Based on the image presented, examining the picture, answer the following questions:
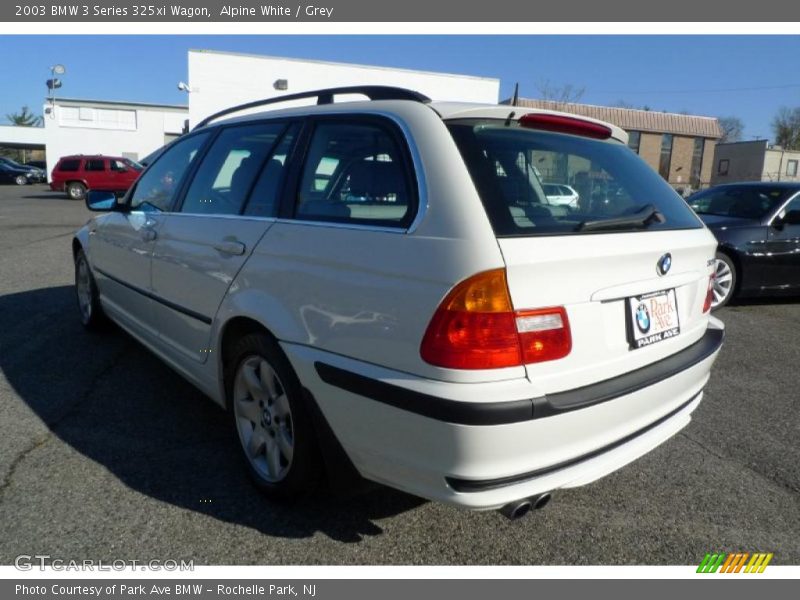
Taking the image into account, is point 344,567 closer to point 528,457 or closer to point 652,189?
point 528,457

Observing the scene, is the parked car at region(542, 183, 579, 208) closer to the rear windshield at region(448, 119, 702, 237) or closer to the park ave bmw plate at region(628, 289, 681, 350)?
the rear windshield at region(448, 119, 702, 237)

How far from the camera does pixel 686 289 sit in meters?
2.49

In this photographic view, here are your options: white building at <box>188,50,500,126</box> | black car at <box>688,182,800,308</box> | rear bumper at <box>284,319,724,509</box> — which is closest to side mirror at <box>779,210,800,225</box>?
black car at <box>688,182,800,308</box>

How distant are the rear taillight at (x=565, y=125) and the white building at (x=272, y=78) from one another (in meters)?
19.8

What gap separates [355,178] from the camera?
2.39 metres

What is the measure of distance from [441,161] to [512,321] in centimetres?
62

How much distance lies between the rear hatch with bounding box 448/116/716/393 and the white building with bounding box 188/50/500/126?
2004 centimetres

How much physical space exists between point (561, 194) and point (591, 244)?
325 millimetres

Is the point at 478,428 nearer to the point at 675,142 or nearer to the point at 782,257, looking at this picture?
the point at 782,257

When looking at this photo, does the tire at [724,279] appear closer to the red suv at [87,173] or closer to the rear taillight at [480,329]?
the rear taillight at [480,329]

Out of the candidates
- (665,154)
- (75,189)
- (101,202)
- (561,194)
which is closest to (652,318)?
(561,194)

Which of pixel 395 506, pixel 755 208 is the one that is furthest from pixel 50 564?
pixel 755 208

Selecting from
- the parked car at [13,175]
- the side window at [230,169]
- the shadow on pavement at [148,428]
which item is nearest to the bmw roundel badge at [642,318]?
the shadow on pavement at [148,428]

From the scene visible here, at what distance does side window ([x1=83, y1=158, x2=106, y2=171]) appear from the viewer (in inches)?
969
